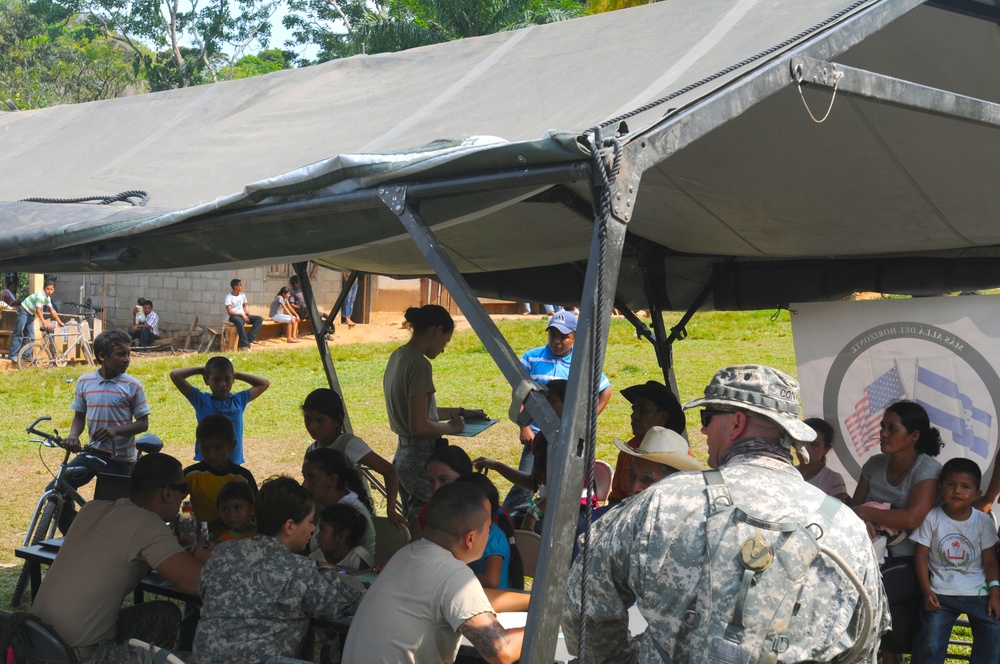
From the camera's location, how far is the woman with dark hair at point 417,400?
576cm

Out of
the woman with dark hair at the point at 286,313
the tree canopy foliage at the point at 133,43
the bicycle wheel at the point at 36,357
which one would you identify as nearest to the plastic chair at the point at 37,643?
the bicycle wheel at the point at 36,357

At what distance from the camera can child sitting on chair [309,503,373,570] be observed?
471cm

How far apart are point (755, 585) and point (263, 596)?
1.93 m

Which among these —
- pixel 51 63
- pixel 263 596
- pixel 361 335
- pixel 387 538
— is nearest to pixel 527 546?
pixel 387 538

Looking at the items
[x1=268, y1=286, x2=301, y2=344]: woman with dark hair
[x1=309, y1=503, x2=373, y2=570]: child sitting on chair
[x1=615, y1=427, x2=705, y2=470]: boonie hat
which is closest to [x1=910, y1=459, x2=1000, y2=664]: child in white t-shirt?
[x1=615, y1=427, x2=705, y2=470]: boonie hat

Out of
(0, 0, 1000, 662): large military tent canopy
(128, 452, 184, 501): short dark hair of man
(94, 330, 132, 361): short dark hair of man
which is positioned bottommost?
(128, 452, 184, 501): short dark hair of man

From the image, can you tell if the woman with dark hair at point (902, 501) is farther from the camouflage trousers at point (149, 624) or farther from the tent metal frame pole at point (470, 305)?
the camouflage trousers at point (149, 624)

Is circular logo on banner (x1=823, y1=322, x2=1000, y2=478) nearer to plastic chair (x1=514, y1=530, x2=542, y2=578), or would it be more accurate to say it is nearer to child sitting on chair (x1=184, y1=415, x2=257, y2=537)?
plastic chair (x1=514, y1=530, x2=542, y2=578)

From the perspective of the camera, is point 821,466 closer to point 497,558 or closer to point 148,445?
point 497,558

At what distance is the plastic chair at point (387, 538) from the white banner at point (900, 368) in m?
2.57

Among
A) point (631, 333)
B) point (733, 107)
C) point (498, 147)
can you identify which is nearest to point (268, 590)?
point (498, 147)

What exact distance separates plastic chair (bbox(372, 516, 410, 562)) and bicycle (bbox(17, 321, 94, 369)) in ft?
49.4

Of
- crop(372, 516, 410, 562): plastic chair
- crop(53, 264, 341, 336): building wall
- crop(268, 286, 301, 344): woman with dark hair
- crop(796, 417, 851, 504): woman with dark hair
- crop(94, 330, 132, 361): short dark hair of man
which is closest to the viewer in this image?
crop(372, 516, 410, 562): plastic chair

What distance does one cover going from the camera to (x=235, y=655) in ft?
12.3
